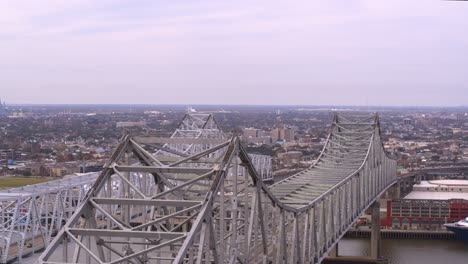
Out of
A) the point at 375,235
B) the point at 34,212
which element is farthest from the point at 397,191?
the point at 34,212

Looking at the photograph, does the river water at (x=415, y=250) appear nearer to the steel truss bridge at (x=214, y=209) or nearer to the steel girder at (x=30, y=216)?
the steel truss bridge at (x=214, y=209)

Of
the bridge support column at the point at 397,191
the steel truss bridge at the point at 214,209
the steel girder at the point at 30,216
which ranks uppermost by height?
the steel truss bridge at the point at 214,209

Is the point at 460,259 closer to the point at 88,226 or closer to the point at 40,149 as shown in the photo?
the point at 88,226

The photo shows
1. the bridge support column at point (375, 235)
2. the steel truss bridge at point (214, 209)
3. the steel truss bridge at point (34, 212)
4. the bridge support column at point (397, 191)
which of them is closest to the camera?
the steel truss bridge at point (214, 209)

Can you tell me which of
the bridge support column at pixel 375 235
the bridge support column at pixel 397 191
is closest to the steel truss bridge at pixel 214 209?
the bridge support column at pixel 375 235

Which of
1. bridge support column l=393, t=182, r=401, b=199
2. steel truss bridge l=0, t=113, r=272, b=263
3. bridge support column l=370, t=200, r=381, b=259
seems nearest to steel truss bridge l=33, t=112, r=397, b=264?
bridge support column l=370, t=200, r=381, b=259

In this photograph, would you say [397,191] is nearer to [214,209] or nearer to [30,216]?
[30,216]

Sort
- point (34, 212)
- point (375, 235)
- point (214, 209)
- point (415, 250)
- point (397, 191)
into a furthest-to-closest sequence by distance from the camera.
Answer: point (397, 191) → point (415, 250) → point (375, 235) → point (34, 212) → point (214, 209)
